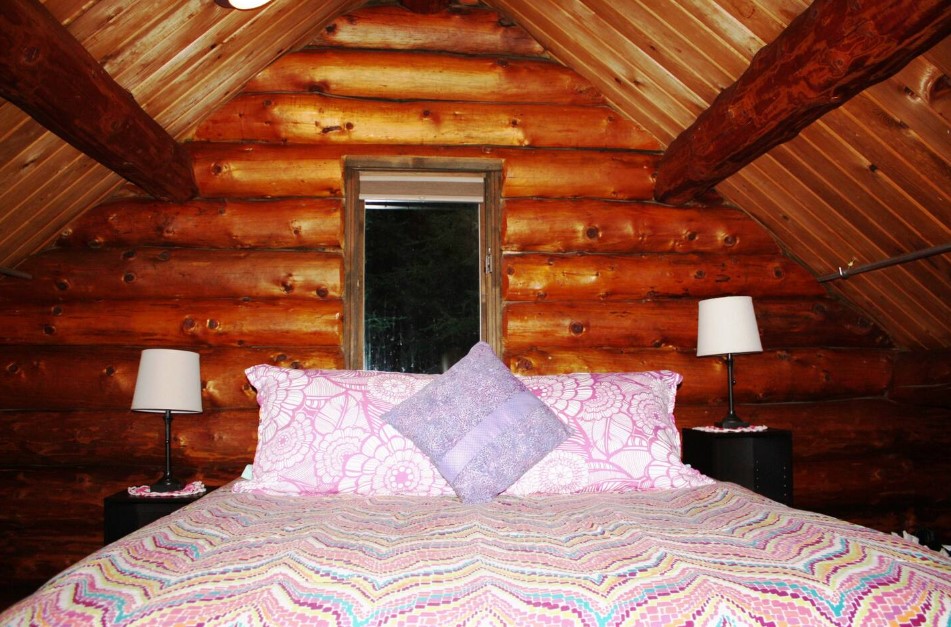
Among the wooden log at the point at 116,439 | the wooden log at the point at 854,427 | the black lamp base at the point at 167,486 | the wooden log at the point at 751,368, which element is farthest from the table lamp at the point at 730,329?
the black lamp base at the point at 167,486

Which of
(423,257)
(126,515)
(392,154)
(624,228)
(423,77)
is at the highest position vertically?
(423,77)

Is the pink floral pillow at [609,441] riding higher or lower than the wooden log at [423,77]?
lower

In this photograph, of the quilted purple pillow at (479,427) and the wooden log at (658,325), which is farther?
the wooden log at (658,325)

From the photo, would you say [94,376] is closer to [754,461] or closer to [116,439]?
[116,439]

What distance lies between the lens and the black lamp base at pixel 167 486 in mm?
2318

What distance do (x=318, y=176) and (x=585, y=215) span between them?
130 cm

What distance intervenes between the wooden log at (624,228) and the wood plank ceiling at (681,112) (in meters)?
0.13

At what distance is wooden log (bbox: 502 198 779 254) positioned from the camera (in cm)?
302

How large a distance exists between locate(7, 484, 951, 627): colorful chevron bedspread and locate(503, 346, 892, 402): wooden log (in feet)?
4.87

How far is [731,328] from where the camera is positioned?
2.64 m

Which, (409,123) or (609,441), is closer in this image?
(609,441)

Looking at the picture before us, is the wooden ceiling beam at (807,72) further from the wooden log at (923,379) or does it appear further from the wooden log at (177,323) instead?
the wooden log at (177,323)

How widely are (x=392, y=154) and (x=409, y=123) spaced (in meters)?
0.17

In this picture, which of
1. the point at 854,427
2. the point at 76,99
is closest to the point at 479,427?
the point at 76,99
